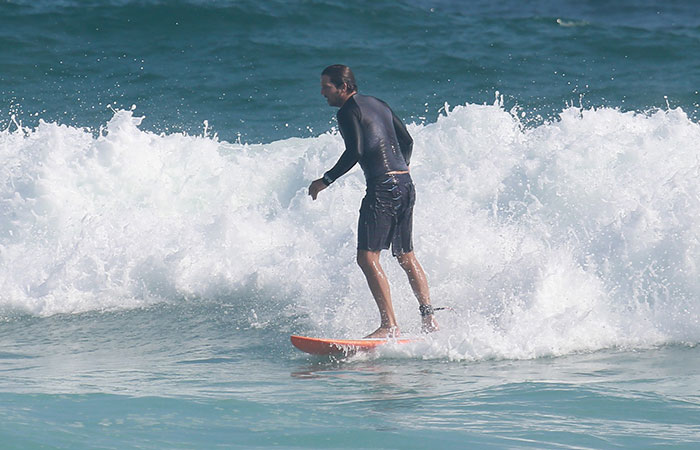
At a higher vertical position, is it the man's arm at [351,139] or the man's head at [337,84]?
the man's head at [337,84]

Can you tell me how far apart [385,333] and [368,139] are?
1.22 meters

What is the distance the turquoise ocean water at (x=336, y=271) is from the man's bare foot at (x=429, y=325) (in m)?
0.16

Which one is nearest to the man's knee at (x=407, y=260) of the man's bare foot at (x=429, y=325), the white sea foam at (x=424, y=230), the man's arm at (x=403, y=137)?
the man's bare foot at (x=429, y=325)

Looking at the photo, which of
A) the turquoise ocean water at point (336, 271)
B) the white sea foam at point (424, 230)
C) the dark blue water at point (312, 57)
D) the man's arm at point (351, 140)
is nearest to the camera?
the turquoise ocean water at point (336, 271)

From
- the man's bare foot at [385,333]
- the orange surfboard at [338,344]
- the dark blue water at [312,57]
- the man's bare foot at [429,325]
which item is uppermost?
the dark blue water at [312,57]

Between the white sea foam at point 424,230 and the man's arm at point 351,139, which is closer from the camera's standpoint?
the man's arm at point 351,139

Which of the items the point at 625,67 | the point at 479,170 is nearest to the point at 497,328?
the point at 479,170

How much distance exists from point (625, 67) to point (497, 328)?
10.6 metres

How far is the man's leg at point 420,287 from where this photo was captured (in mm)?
6059

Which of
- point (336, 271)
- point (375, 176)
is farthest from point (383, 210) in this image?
point (336, 271)

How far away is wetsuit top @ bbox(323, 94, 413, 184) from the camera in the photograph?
5789 millimetres

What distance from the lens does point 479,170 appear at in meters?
8.64

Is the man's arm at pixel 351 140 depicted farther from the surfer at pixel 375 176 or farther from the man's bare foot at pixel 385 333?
the man's bare foot at pixel 385 333

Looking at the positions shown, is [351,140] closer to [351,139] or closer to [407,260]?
[351,139]
